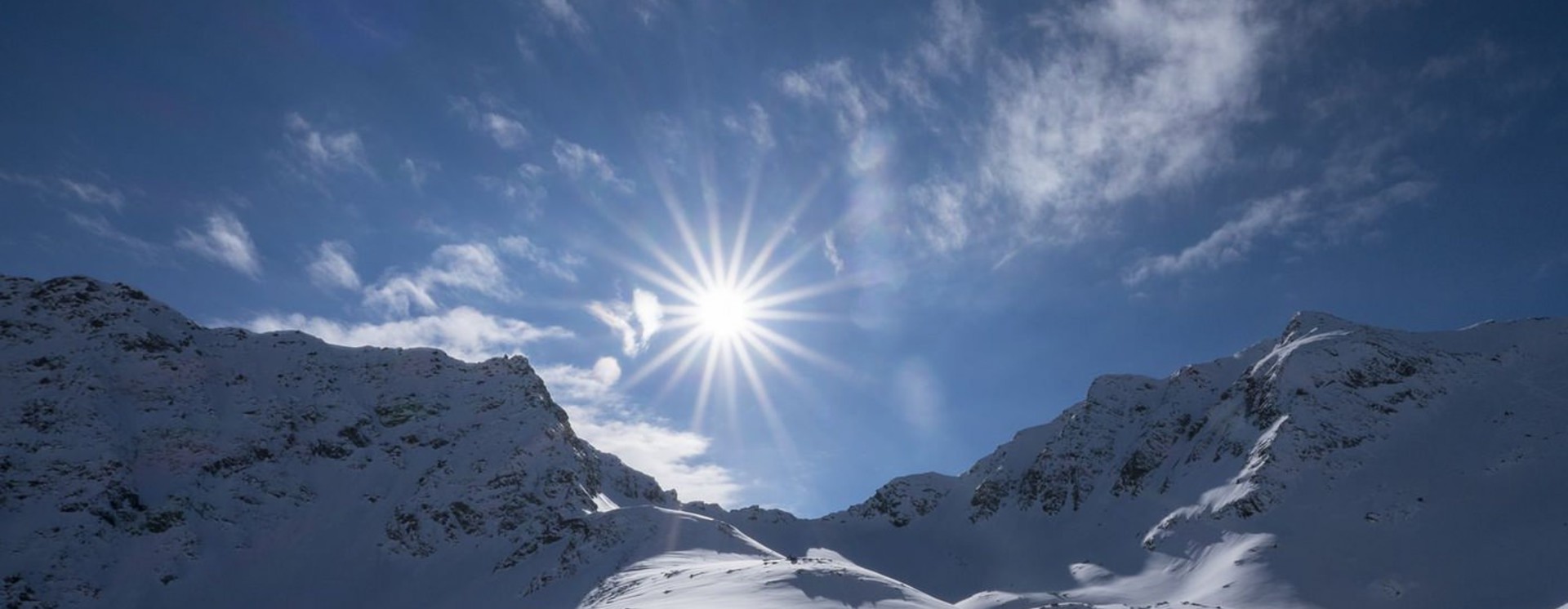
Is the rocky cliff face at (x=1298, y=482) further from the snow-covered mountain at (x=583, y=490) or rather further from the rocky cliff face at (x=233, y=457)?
the rocky cliff face at (x=233, y=457)

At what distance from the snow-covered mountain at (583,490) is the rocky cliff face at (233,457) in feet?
0.86

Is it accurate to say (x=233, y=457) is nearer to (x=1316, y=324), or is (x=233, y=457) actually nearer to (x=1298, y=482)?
(x=1298, y=482)

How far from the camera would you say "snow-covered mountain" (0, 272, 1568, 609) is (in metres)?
55.4

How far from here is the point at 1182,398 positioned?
104438 mm

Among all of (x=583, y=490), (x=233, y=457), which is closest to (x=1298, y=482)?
(x=583, y=490)

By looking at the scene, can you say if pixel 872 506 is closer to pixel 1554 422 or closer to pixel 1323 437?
pixel 1323 437

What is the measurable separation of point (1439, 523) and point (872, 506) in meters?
85.3

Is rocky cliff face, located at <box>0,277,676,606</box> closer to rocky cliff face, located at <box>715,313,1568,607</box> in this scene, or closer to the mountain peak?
rocky cliff face, located at <box>715,313,1568,607</box>

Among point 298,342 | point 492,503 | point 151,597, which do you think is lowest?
point 151,597

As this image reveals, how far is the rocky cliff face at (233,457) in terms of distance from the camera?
216ft

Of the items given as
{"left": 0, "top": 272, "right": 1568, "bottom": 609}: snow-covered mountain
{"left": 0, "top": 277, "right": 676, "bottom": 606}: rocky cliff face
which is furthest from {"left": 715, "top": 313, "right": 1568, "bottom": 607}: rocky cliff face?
{"left": 0, "top": 277, "right": 676, "bottom": 606}: rocky cliff face

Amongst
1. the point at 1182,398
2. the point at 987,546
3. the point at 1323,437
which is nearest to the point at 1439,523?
the point at 1323,437

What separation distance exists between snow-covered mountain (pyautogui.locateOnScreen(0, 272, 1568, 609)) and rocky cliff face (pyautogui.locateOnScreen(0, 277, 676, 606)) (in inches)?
10.4

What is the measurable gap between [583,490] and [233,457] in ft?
115
